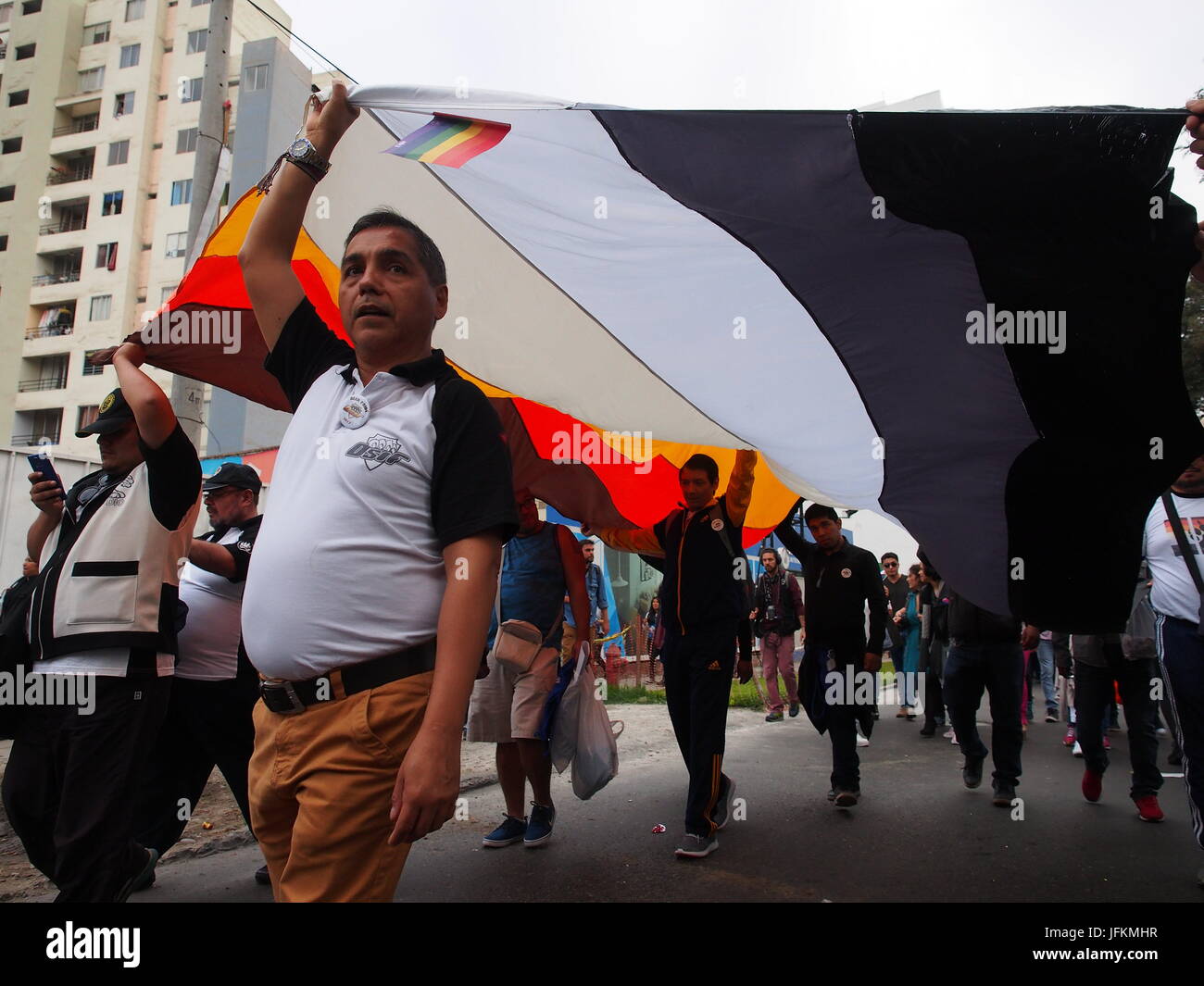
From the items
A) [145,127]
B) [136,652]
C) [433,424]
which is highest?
[145,127]

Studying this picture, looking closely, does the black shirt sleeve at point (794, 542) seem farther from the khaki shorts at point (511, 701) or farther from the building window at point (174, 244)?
the building window at point (174, 244)

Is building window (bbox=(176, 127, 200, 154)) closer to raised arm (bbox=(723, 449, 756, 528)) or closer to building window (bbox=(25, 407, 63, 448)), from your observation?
building window (bbox=(25, 407, 63, 448))

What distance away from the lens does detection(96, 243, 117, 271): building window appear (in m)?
38.4

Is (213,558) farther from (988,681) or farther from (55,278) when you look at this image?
(55,278)

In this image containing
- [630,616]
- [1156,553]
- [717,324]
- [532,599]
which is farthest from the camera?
[630,616]

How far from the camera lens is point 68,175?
41.1m

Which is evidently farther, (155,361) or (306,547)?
(155,361)

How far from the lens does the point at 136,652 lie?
3.12 meters

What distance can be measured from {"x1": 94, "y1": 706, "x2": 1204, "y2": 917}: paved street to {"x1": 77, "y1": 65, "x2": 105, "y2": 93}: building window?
1869 inches

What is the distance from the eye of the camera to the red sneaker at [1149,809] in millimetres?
5160

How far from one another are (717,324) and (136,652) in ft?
9.04

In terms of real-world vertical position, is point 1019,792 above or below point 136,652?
below

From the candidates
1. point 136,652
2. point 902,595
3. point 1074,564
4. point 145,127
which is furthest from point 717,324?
point 145,127
